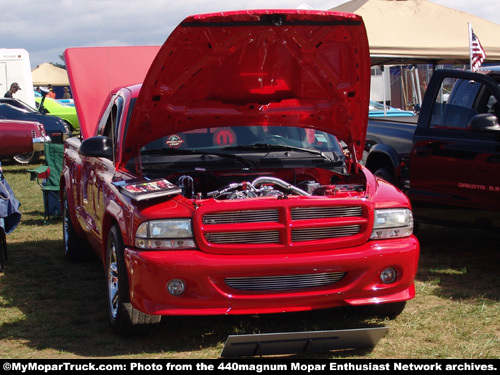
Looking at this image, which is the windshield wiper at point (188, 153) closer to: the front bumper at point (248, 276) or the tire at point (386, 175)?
the front bumper at point (248, 276)

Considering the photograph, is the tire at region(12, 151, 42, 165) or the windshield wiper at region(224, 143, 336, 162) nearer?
the windshield wiper at region(224, 143, 336, 162)

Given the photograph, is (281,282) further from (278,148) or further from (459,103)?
(459,103)

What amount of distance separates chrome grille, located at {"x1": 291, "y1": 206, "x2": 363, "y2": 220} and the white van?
19.9 metres

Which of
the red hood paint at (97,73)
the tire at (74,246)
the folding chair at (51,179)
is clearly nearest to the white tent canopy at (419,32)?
the red hood paint at (97,73)

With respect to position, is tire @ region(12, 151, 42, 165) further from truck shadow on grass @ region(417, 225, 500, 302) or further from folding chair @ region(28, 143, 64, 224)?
truck shadow on grass @ region(417, 225, 500, 302)

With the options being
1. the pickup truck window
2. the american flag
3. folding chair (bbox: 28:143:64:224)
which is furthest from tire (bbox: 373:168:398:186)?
folding chair (bbox: 28:143:64:224)

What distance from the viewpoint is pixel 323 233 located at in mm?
4492

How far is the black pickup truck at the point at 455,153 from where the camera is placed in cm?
630

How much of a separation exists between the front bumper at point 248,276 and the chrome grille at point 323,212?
0.22 meters

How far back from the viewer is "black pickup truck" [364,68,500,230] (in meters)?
6.30

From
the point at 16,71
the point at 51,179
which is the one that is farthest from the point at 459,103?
the point at 16,71
